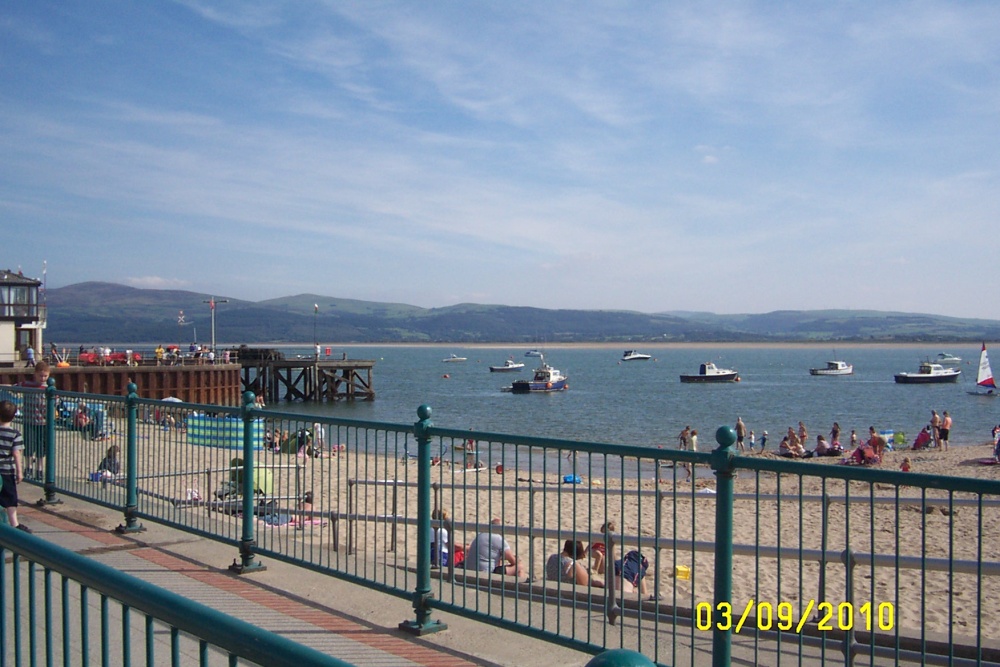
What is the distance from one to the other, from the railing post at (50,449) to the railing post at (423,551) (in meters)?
6.17

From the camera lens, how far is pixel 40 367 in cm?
1124

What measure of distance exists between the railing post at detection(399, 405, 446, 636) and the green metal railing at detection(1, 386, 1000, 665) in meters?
0.01

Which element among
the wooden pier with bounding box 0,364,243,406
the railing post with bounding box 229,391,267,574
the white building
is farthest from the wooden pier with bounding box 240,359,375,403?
the railing post with bounding box 229,391,267,574

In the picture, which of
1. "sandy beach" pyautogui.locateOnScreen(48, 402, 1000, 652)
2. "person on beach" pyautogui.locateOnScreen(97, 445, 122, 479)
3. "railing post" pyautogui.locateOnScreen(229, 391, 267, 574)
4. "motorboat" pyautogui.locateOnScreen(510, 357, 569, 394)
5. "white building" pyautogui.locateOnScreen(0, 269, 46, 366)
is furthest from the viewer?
"motorboat" pyautogui.locateOnScreen(510, 357, 569, 394)

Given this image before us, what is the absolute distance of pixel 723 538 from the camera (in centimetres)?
396

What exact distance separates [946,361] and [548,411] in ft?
466

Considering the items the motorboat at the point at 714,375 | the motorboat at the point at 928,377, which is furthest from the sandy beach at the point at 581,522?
the motorboat at the point at 928,377

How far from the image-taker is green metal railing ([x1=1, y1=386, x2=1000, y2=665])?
405 cm

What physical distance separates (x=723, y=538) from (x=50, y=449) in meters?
8.73

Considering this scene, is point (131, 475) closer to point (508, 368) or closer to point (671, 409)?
point (671, 409)

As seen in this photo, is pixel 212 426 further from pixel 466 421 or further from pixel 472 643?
pixel 466 421

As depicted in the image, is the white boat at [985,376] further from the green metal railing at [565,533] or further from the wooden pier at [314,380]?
the green metal railing at [565,533]

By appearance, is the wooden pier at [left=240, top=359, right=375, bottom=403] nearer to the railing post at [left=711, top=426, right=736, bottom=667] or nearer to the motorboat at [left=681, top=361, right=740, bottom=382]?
the motorboat at [left=681, top=361, right=740, bottom=382]

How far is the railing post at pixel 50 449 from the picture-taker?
32.5 ft
